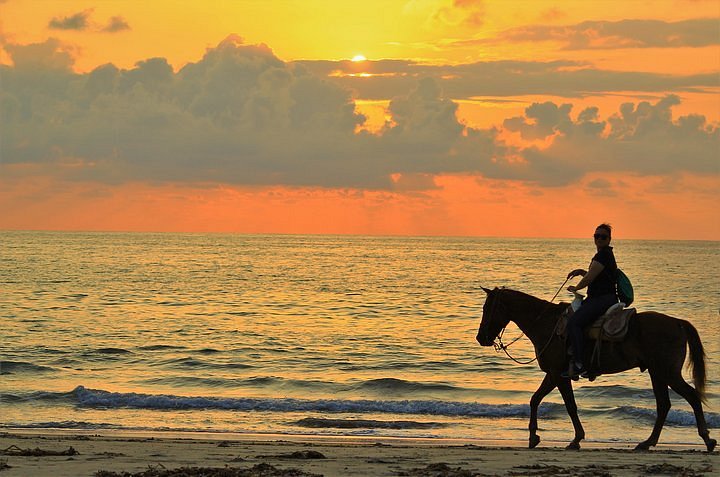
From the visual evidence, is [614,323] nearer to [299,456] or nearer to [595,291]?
[595,291]

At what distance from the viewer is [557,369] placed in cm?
1404

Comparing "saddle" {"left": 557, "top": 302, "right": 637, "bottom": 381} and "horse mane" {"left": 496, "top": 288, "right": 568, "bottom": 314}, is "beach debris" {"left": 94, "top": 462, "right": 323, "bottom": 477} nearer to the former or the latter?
"horse mane" {"left": 496, "top": 288, "right": 568, "bottom": 314}

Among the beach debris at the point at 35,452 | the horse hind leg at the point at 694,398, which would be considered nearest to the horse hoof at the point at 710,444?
the horse hind leg at the point at 694,398

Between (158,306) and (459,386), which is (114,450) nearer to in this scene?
(459,386)

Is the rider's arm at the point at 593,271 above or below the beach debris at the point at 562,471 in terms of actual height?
above

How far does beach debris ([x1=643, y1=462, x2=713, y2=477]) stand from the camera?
10.9 meters

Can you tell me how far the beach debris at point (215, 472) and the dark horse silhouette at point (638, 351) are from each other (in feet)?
15.5

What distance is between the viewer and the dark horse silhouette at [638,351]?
13.6 metres

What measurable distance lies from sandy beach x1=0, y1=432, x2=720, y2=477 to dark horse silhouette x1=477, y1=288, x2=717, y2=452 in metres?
0.77

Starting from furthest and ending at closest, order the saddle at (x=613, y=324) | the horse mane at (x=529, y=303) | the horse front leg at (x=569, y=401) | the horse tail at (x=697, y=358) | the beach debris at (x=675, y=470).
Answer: the horse mane at (x=529, y=303) → the horse front leg at (x=569, y=401) → the horse tail at (x=697, y=358) → the saddle at (x=613, y=324) → the beach debris at (x=675, y=470)

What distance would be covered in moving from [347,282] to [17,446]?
56.4m

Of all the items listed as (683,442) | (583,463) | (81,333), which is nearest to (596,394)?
(683,442)

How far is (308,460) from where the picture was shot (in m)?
11.8

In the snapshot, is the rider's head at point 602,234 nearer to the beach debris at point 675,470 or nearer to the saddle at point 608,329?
the saddle at point 608,329
